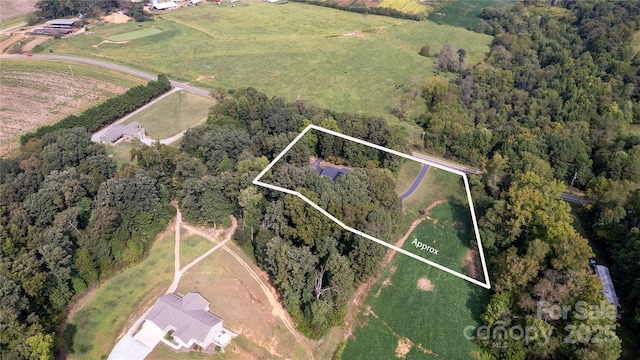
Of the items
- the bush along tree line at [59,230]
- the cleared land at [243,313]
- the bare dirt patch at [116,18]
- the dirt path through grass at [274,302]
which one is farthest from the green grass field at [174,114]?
the bare dirt patch at [116,18]

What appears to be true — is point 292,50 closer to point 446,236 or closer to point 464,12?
point 464,12

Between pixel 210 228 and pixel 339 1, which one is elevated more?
pixel 339 1

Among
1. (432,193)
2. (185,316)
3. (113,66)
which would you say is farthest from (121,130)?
(432,193)

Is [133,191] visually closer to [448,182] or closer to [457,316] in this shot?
[457,316]

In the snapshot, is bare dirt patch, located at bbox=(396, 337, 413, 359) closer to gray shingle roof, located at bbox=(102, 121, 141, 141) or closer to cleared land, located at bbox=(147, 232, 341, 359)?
cleared land, located at bbox=(147, 232, 341, 359)

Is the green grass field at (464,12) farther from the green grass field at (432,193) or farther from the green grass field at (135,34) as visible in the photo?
the green grass field at (135,34)

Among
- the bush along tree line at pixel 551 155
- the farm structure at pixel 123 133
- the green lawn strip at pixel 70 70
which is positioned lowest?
the farm structure at pixel 123 133

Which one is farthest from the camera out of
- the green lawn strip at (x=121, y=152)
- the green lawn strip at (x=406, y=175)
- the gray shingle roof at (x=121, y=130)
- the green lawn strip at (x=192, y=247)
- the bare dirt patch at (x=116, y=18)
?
the bare dirt patch at (x=116, y=18)

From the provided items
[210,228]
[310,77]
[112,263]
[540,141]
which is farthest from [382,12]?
[112,263]
